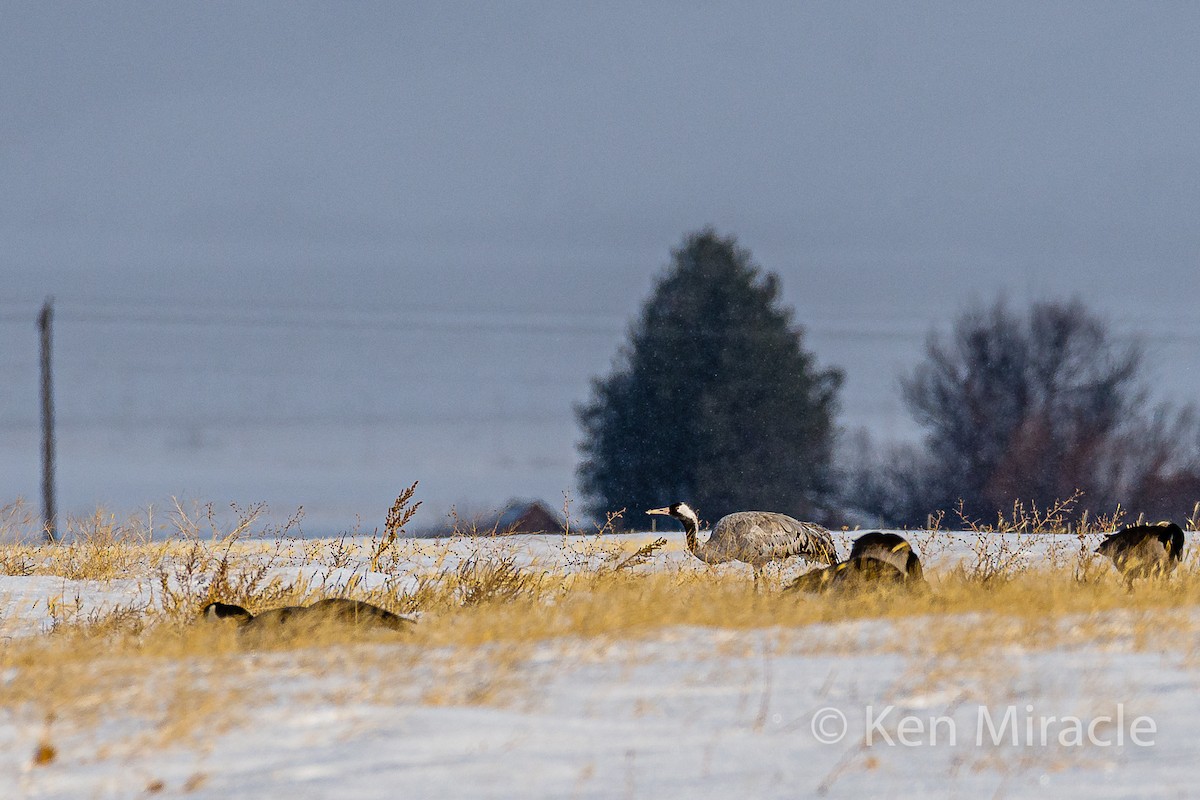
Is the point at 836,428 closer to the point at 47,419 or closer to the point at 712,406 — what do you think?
the point at 712,406

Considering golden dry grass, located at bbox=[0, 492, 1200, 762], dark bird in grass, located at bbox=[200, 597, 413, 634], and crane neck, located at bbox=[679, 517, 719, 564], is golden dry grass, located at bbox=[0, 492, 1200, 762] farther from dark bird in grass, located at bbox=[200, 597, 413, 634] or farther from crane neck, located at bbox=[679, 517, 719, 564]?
crane neck, located at bbox=[679, 517, 719, 564]

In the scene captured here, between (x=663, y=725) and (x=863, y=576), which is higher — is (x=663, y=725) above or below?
below

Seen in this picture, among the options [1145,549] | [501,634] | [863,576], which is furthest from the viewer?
[1145,549]

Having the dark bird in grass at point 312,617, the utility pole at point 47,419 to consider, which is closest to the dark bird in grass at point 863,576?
the dark bird in grass at point 312,617

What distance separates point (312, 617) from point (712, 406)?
2633cm

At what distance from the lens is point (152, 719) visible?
12.5 ft

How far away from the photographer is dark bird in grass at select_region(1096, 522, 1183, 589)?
7.99 m

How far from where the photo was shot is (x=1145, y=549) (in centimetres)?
843

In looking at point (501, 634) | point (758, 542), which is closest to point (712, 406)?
point (758, 542)

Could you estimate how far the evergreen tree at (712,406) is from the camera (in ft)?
102

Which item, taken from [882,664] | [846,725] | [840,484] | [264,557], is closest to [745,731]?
[846,725]

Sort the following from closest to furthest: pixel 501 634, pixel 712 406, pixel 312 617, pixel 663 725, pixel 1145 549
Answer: pixel 663 725
pixel 501 634
pixel 312 617
pixel 1145 549
pixel 712 406

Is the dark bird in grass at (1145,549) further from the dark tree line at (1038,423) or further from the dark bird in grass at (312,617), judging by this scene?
the dark tree line at (1038,423)

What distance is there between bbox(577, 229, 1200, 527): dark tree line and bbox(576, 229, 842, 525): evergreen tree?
43 millimetres
